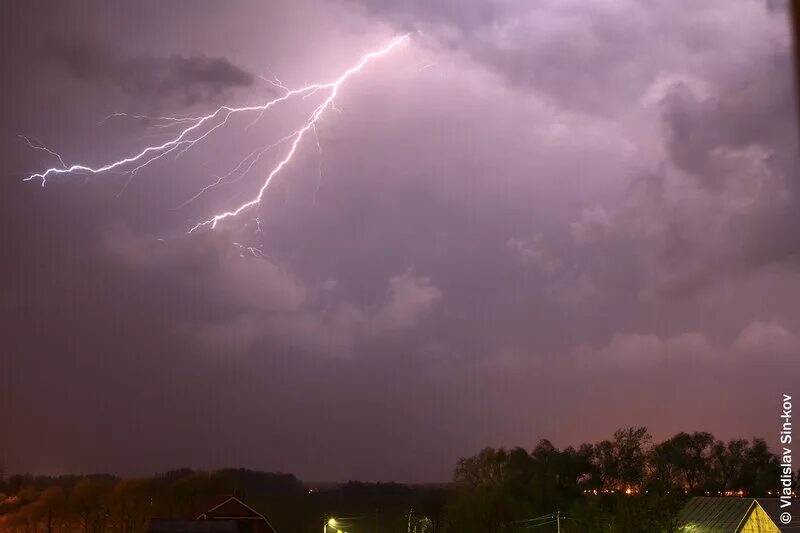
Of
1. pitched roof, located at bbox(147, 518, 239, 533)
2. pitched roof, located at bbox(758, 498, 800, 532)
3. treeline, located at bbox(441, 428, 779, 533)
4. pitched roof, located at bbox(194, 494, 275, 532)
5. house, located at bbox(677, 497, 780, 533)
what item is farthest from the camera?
treeline, located at bbox(441, 428, 779, 533)

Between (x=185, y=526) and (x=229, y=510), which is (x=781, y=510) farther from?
(x=229, y=510)

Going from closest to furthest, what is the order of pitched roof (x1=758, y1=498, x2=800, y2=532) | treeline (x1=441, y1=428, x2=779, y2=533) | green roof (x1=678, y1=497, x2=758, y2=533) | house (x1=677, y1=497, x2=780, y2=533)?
pitched roof (x1=758, y1=498, x2=800, y2=532) → house (x1=677, y1=497, x2=780, y2=533) → green roof (x1=678, y1=497, x2=758, y2=533) → treeline (x1=441, y1=428, x2=779, y2=533)

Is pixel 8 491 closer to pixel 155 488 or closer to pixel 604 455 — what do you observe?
pixel 155 488

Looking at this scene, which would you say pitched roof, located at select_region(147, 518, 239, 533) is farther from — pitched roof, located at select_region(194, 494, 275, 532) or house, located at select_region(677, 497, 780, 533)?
house, located at select_region(677, 497, 780, 533)

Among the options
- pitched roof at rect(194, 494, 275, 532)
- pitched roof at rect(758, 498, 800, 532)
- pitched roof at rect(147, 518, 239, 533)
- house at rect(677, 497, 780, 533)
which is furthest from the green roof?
pitched roof at rect(147, 518, 239, 533)

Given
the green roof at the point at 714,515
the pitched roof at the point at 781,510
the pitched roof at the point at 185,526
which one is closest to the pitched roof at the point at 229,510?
the pitched roof at the point at 185,526

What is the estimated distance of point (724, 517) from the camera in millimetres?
29422

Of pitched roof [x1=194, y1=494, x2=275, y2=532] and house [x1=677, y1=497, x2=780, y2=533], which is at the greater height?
pitched roof [x1=194, y1=494, x2=275, y2=532]

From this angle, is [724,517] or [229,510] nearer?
[724,517]

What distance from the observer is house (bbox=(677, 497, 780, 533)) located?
28125 mm

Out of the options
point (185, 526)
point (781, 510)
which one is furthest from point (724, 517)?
point (185, 526)

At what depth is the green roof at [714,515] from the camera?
28594 millimetres

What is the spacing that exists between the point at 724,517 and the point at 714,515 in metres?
0.65

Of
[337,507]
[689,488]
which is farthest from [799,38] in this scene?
[337,507]
